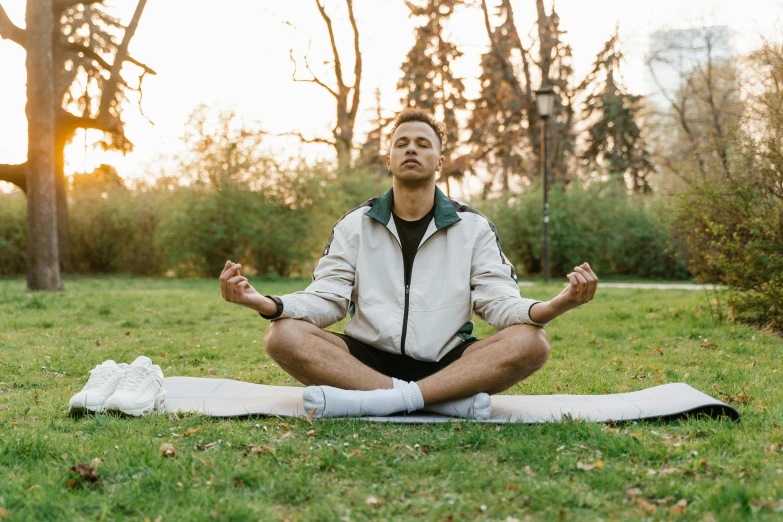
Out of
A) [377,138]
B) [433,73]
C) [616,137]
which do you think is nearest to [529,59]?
[433,73]

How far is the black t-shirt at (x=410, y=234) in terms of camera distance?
404 cm

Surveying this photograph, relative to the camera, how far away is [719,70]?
24.4 m

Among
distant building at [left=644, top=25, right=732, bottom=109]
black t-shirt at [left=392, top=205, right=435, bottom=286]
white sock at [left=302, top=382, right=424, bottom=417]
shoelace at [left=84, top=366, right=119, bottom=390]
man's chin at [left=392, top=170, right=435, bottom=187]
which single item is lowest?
white sock at [left=302, top=382, right=424, bottom=417]

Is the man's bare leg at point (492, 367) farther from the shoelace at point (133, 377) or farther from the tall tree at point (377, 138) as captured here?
the tall tree at point (377, 138)

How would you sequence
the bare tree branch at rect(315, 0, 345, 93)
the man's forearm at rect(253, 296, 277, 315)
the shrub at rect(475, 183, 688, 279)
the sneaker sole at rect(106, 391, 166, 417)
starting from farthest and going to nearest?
the bare tree branch at rect(315, 0, 345, 93) → the shrub at rect(475, 183, 688, 279) → the sneaker sole at rect(106, 391, 166, 417) → the man's forearm at rect(253, 296, 277, 315)

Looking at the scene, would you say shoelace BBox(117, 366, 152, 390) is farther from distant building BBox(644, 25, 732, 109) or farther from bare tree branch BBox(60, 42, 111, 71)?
distant building BBox(644, 25, 732, 109)

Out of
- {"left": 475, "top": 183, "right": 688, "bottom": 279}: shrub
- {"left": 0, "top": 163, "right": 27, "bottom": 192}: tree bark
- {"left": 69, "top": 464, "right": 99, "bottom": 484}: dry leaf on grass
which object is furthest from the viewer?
{"left": 475, "top": 183, "right": 688, "bottom": 279}: shrub

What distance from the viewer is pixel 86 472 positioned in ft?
8.89

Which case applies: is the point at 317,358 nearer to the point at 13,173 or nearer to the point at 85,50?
the point at 13,173

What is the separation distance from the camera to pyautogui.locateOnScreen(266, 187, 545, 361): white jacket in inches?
154

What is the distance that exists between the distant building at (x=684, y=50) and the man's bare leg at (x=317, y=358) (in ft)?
81.8

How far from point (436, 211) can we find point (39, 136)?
10.3 metres

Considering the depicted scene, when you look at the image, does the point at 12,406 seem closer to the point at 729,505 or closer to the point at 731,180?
the point at 729,505

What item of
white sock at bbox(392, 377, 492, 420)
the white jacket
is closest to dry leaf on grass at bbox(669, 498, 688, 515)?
white sock at bbox(392, 377, 492, 420)
